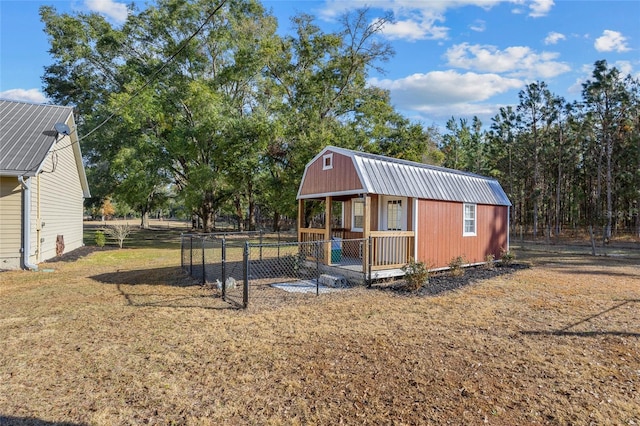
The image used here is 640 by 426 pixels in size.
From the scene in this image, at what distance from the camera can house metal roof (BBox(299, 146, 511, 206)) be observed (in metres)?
8.43

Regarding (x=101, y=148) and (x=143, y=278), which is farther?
(x=101, y=148)

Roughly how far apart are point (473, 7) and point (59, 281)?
45.1ft

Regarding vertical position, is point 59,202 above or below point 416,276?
above

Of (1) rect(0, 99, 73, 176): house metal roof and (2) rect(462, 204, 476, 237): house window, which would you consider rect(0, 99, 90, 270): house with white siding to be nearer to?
(1) rect(0, 99, 73, 176): house metal roof

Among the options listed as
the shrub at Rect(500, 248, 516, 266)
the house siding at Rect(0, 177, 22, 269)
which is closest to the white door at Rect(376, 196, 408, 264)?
the shrub at Rect(500, 248, 516, 266)

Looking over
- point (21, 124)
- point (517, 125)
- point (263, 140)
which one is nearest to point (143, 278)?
point (21, 124)

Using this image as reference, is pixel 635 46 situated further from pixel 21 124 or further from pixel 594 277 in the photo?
pixel 21 124

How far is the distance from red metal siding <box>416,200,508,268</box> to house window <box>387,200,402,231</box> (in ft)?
4.15

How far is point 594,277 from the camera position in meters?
10.1

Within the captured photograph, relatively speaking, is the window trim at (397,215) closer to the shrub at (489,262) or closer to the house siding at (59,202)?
the shrub at (489,262)

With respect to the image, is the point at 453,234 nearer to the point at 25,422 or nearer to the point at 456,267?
the point at 456,267

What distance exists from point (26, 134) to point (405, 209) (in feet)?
40.6

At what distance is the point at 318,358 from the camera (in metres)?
4.15

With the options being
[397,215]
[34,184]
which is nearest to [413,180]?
[397,215]
